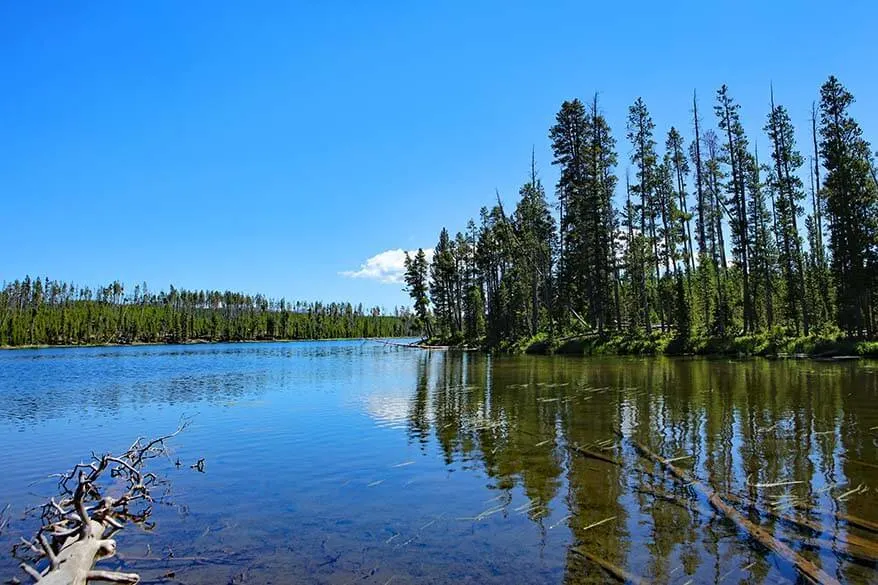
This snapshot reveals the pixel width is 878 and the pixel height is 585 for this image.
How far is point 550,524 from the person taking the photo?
7.54 meters

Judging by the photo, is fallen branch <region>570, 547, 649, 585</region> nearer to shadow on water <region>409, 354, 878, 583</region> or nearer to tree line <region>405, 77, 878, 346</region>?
shadow on water <region>409, 354, 878, 583</region>

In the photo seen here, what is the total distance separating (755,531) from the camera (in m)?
6.69

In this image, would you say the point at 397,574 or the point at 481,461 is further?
the point at 481,461

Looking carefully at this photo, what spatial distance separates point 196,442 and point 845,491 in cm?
1443

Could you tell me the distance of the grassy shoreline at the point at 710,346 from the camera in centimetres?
3206

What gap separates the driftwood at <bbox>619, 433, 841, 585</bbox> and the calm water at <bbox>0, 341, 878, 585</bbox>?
176mm

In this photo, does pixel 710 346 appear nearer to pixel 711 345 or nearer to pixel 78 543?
pixel 711 345

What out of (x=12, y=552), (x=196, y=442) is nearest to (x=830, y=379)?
(x=196, y=442)

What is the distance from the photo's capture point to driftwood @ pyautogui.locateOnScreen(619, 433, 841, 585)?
17.8 ft

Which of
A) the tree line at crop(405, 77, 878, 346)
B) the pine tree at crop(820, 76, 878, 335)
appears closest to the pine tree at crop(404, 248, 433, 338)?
the tree line at crop(405, 77, 878, 346)

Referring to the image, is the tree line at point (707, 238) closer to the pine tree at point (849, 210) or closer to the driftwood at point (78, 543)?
the pine tree at point (849, 210)

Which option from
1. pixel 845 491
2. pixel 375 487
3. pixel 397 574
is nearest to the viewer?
pixel 397 574

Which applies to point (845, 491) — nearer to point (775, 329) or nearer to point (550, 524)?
point (550, 524)

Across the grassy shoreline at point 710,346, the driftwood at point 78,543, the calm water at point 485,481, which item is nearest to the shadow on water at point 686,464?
the calm water at point 485,481
